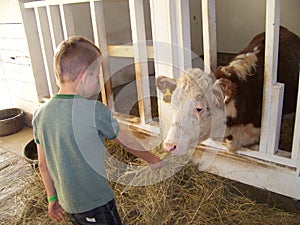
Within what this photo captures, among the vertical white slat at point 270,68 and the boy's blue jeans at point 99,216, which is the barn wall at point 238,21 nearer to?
the vertical white slat at point 270,68

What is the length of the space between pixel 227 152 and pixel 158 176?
467 millimetres

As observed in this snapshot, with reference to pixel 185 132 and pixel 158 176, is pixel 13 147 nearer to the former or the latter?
pixel 158 176

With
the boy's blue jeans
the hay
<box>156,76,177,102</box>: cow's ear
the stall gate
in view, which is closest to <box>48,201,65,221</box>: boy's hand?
the boy's blue jeans

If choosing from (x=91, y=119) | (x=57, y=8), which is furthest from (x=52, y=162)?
(x=57, y=8)

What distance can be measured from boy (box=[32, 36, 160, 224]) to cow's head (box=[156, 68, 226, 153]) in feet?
1.33

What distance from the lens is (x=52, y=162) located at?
1.35 metres

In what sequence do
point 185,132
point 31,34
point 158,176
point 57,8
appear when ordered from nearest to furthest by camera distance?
point 185,132 → point 158,176 → point 57,8 → point 31,34

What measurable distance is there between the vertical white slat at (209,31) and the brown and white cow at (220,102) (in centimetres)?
8

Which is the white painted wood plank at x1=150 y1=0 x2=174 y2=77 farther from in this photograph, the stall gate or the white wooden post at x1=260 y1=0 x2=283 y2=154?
the white wooden post at x1=260 y1=0 x2=283 y2=154

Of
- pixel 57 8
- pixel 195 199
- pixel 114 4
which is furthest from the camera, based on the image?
pixel 114 4

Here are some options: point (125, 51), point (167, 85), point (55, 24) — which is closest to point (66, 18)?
point (55, 24)

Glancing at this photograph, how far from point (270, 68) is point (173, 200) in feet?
3.05

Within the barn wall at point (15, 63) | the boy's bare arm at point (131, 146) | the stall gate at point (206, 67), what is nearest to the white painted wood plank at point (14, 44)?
the barn wall at point (15, 63)

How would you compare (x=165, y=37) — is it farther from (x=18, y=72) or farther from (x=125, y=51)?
(x=18, y=72)
